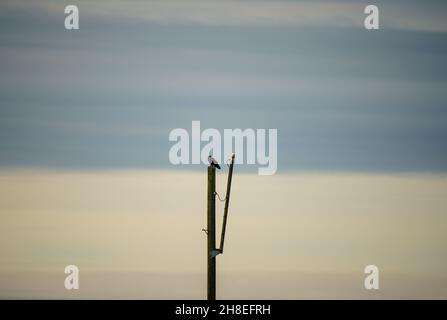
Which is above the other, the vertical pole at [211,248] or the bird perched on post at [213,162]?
the bird perched on post at [213,162]

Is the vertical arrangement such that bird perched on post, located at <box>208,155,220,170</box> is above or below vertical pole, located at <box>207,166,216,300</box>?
above
